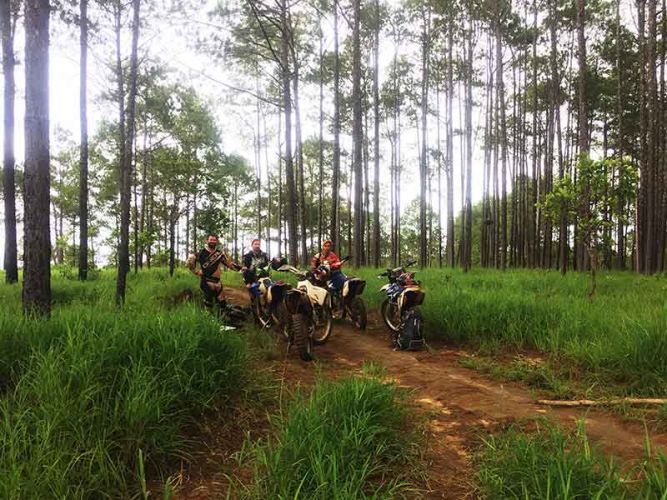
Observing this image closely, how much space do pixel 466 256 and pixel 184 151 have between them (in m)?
11.1

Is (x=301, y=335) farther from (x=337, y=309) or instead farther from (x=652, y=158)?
(x=652, y=158)

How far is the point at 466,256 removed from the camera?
580 inches

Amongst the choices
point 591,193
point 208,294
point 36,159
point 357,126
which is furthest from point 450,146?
point 36,159

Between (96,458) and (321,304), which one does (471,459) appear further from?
(321,304)

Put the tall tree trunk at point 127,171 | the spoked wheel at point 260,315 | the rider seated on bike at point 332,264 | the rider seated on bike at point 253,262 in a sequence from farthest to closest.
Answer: the tall tree trunk at point 127,171
the rider seated on bike at point 332,264
the rider seated on bike at point 253,262
the spoked wheel at point 260,315

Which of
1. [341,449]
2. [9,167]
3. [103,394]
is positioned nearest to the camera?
[341,449]

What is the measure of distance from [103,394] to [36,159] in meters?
3.18

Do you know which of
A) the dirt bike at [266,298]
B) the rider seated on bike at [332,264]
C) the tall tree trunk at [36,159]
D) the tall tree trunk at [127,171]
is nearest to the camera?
the tall tree trunk at [36,159]

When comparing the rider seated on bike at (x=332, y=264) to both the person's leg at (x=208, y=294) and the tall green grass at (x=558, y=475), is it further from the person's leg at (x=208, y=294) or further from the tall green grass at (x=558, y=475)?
the tall green grass at (x=558, y=475)

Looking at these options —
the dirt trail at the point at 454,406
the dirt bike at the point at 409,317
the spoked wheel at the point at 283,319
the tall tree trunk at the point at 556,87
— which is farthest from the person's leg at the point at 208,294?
the tall tree trunk at the point at 556,87

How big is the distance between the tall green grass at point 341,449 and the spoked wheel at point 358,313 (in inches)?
162

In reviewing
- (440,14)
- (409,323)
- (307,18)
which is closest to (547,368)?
(409,323)

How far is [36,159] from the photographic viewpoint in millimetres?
4242

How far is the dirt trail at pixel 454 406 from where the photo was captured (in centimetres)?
244
